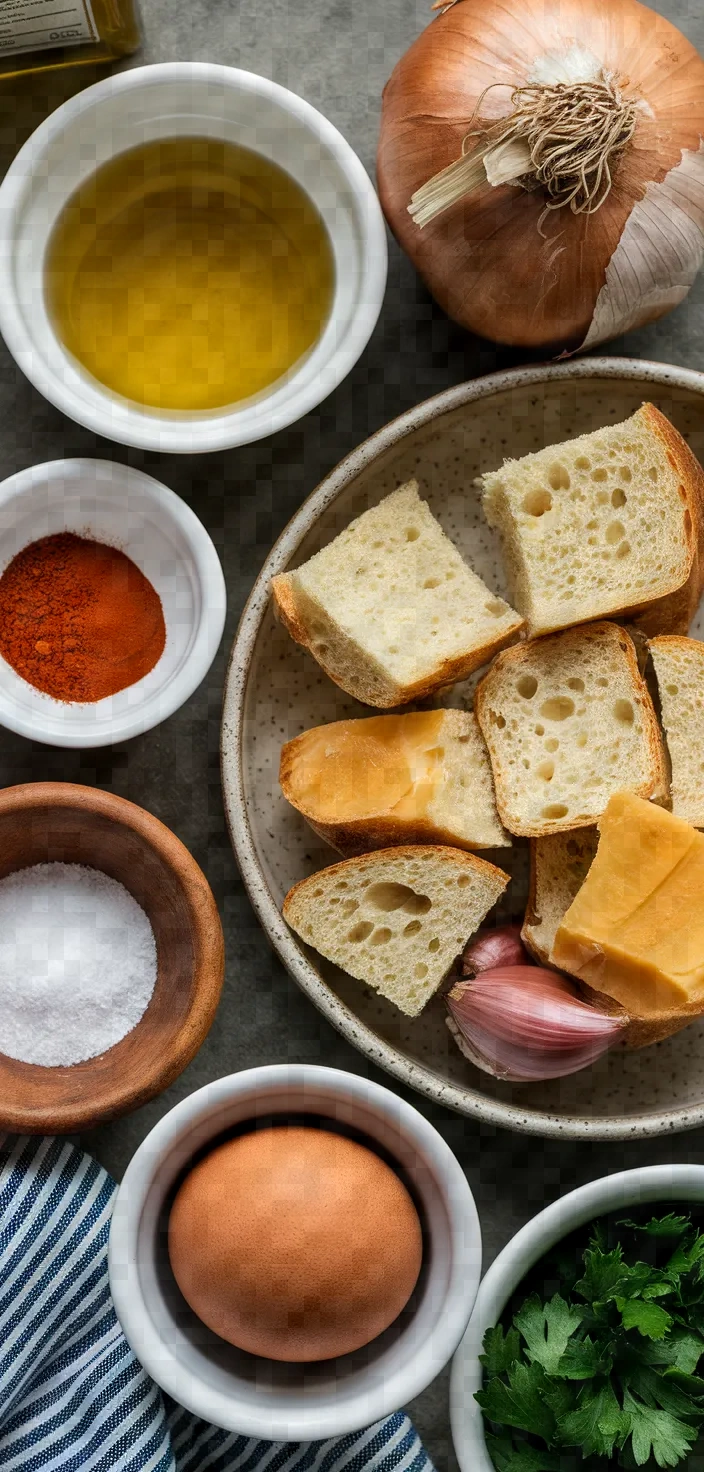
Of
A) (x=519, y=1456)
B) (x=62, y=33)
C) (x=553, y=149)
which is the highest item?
(x=62, y=33)

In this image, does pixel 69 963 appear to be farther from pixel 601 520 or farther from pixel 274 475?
pixel 601 520

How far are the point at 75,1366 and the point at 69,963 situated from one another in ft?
1.34

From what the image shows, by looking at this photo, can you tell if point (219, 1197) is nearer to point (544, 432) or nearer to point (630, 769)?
point (630, 769)

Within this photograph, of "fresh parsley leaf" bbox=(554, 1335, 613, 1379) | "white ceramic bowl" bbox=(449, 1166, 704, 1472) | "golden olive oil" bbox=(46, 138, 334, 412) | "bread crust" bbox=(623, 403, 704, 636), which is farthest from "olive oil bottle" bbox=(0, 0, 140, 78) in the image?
"fresh parsley leaf" bbox=(554, 1335, 613, 1379)

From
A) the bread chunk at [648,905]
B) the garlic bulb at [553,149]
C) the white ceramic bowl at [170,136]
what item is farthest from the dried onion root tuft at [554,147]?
the bread chunk at [648,905]

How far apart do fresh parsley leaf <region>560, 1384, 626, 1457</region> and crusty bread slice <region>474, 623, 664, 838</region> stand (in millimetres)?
514

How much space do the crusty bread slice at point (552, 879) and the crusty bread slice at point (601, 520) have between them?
0.22 meters

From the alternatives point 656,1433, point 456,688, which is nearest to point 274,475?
point 456,688

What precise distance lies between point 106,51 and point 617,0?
0.53m

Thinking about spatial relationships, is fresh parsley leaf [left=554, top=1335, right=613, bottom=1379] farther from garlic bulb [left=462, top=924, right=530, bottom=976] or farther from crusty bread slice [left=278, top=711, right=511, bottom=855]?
crusty bread slice [left=278, top=711, right=511, bottom=855]

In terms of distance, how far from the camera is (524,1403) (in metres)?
1.18

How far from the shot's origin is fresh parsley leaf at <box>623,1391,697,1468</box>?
1.14 m

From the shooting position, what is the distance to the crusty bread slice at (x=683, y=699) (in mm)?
1287

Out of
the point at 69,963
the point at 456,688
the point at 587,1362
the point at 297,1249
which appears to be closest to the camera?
the point at 297,1249
